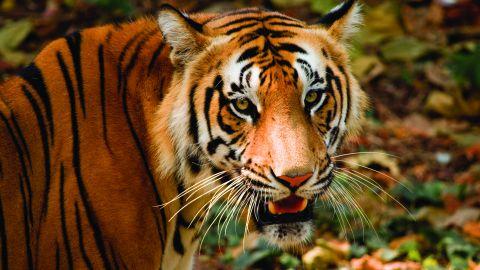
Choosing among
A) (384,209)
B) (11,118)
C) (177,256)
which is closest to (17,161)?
(11,118)

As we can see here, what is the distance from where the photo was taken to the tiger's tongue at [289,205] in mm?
3111

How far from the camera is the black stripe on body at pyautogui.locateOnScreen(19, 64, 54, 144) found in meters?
2.99

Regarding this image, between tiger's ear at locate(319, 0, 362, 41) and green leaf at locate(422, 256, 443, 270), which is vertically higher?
tiger's ear at locate(319, 0, 362, 41)

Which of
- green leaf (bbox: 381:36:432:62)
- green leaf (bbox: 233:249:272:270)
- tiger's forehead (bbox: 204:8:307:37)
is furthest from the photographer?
green leaf (bbox: 381:36:432:62)

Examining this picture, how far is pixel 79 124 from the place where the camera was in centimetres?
Result: 301

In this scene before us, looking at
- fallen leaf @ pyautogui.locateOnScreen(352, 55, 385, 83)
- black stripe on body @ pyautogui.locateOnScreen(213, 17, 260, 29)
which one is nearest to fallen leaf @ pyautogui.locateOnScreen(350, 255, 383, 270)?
black stripe on body @ pyautogui.locateOnScreen(213, 17, 260, 29)

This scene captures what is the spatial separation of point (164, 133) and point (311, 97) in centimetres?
64

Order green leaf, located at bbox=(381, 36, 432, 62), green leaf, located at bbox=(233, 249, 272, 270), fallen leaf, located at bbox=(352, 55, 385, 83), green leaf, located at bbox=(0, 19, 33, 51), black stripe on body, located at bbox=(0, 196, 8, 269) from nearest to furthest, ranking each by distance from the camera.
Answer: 1. black stripe on body, located at bbox=(0, 196, 8, 269)
2. green leaf, located at bbox=(233, 249, 272, 270)
3. green leaf, located at bbox=(0, 19, 33, 51)
4. fallen leaf, located at bbox=(352, 55, 385, 83)
5. green leaf, located at bbox=(381, 36, 432, 62)

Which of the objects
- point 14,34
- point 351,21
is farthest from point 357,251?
point 14,34

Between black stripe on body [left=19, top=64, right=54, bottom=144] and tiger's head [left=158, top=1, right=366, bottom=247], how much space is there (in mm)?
487

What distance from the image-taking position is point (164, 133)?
10.2ft

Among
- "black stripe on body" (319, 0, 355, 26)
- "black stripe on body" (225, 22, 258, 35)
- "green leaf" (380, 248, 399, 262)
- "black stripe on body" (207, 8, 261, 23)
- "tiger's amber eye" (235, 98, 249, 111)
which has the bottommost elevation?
"green leaf" (380, 248, 399, 262)

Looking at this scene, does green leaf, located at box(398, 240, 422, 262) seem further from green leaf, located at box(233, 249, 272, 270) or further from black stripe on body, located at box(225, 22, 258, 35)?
black stripe on body, located at box(225, 22, 258, 35)

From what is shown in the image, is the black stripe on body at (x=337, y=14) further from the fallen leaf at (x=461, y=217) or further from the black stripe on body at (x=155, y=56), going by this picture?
the fallen leaf at (x=461, y=217)
